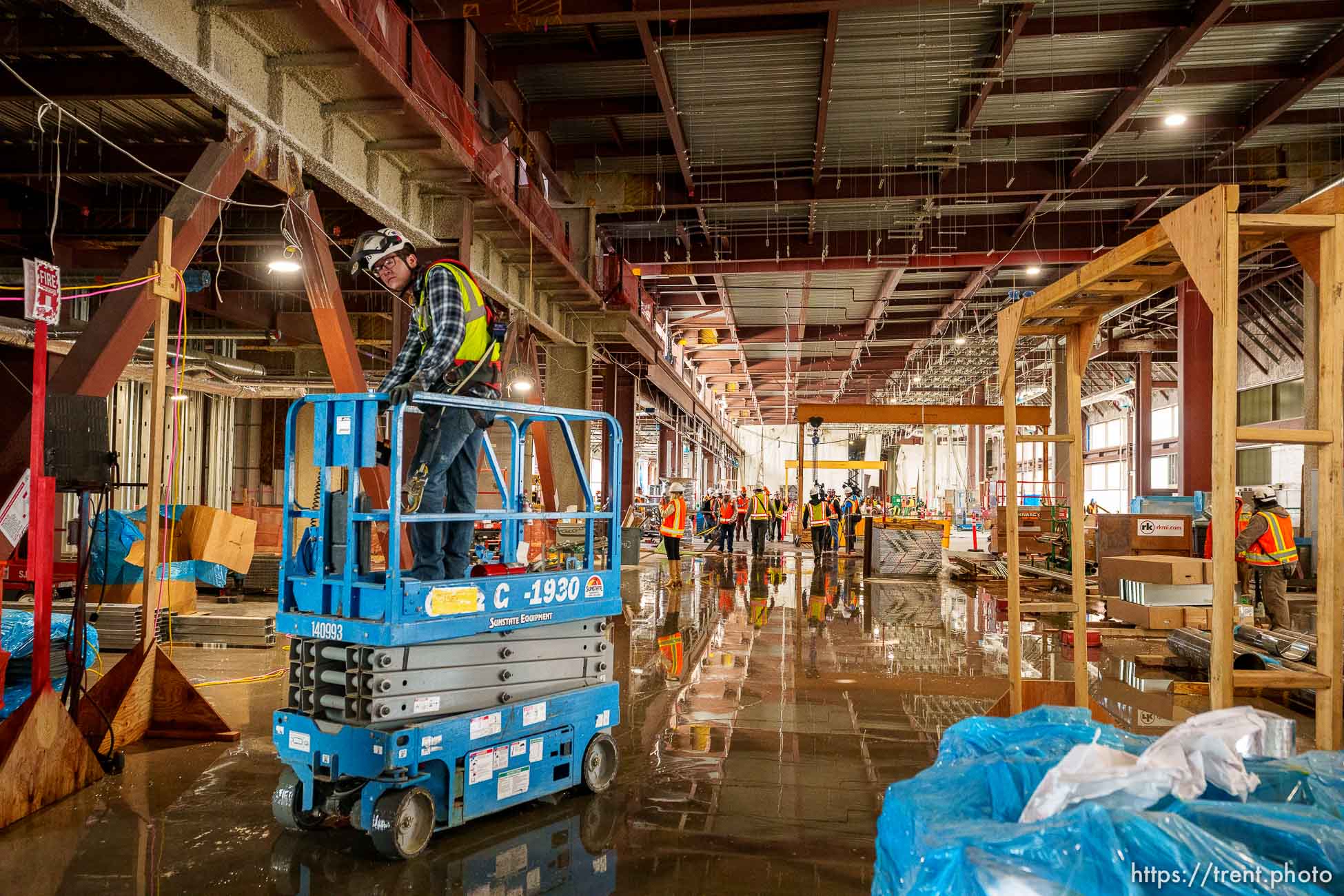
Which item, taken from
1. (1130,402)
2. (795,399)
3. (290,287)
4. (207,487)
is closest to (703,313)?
(290,287)

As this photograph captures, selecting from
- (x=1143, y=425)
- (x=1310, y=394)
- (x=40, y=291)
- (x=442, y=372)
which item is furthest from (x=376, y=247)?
(x=1143, y=425)

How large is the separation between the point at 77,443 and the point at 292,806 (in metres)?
2.63

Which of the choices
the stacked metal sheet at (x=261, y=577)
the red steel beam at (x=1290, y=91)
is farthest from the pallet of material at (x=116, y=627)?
the red steel beam at (x=1290, y=91)

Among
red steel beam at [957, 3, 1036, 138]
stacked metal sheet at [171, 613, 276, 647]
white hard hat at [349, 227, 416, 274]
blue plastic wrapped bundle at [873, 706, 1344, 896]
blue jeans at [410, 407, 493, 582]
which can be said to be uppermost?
red steel beam at [957, 3, 1036, 138]

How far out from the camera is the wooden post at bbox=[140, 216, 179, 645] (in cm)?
569

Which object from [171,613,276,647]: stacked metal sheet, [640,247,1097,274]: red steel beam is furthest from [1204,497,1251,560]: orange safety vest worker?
[171,613,276,647]: stacked metal sheet

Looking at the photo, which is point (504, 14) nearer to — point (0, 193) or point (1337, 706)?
point (0, 193)

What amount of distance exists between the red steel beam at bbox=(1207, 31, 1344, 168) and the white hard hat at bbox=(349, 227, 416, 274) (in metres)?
12.6

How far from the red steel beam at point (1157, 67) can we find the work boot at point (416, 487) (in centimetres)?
1063

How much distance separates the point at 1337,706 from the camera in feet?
11.8

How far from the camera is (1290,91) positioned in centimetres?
1245

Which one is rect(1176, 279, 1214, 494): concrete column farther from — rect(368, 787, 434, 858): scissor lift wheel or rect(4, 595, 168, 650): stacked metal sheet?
rect(4, 595, 168, 650): stacked metal sheet

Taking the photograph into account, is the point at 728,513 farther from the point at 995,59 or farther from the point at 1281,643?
the point at 1281,643

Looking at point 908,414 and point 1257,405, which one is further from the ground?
point 1257,405
